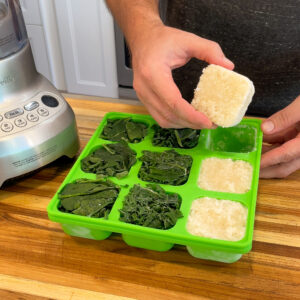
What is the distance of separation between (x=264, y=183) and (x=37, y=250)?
0.62 m

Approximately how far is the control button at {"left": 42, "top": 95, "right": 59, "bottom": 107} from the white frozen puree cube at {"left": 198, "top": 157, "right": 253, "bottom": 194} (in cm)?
45

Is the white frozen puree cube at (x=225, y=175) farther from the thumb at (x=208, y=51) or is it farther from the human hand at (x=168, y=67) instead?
the thumb at (x=208, y=51)

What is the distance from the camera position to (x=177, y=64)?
1.03 metres

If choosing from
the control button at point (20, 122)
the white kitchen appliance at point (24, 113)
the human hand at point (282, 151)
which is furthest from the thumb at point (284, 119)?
the control button at point (20, 122)

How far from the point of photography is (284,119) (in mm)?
1069

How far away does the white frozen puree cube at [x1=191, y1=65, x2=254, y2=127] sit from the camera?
93 centimetres

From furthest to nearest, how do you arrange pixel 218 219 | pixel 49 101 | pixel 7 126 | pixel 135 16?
pixel 135 16
pixel 49 101
pixel 7 126
pixel 218 219

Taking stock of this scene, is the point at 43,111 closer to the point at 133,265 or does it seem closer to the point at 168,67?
the point at 168,67

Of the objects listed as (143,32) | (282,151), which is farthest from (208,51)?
(282,151)

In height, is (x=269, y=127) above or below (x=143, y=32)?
below

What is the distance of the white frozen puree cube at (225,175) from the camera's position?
971 mm

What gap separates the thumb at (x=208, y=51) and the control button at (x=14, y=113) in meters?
0.47

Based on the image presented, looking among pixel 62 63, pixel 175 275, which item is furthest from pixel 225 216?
pixel 62 63

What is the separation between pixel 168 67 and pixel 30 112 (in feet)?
1.27
